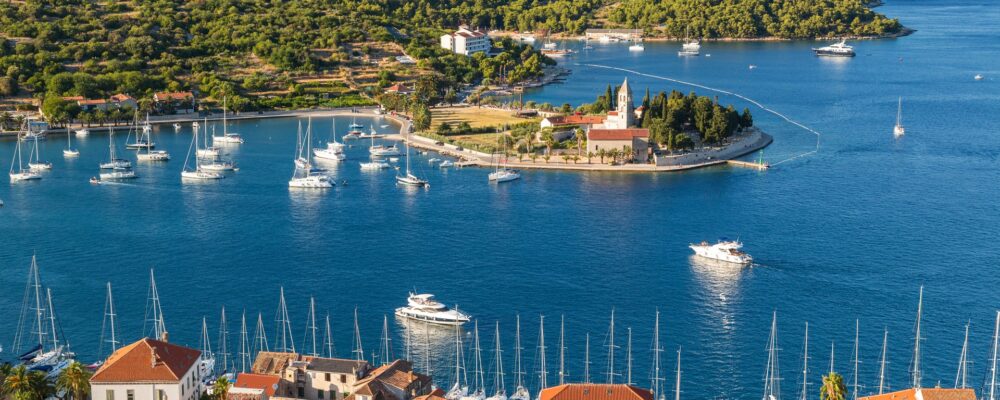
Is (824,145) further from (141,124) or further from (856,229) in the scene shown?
(141,124)

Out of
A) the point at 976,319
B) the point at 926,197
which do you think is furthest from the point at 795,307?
the point at 926,197

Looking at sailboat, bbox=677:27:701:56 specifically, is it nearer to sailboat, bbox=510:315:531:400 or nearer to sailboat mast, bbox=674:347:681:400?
sailboat, bbox=510:315:531:400

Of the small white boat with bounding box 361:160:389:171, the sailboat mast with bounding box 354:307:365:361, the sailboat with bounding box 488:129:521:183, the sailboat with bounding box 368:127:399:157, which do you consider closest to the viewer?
the sailboat mast with bounding box 354:307:365:361

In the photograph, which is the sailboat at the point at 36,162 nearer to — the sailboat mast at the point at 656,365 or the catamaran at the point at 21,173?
the catamaran at the point at 21,173

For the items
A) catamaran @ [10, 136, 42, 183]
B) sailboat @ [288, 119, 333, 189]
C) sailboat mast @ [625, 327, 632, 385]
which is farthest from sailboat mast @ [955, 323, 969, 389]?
catamaran @ [10, 136, 42, 183]

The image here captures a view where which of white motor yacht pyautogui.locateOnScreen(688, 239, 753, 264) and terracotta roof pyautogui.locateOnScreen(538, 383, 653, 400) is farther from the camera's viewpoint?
white motor yacht pyautogui.locateOnScreen(688, 239, 753, 264)

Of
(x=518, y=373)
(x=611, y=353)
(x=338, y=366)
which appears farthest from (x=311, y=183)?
(x=338, y=366)

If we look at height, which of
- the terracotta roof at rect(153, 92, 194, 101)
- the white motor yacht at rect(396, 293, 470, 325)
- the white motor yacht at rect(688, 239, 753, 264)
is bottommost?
the white motor yacht at rect(396, 293, 470, 325)

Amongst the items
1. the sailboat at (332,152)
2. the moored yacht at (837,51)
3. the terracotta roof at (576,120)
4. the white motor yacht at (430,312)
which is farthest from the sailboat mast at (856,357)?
the moored yacht at (837,51)
